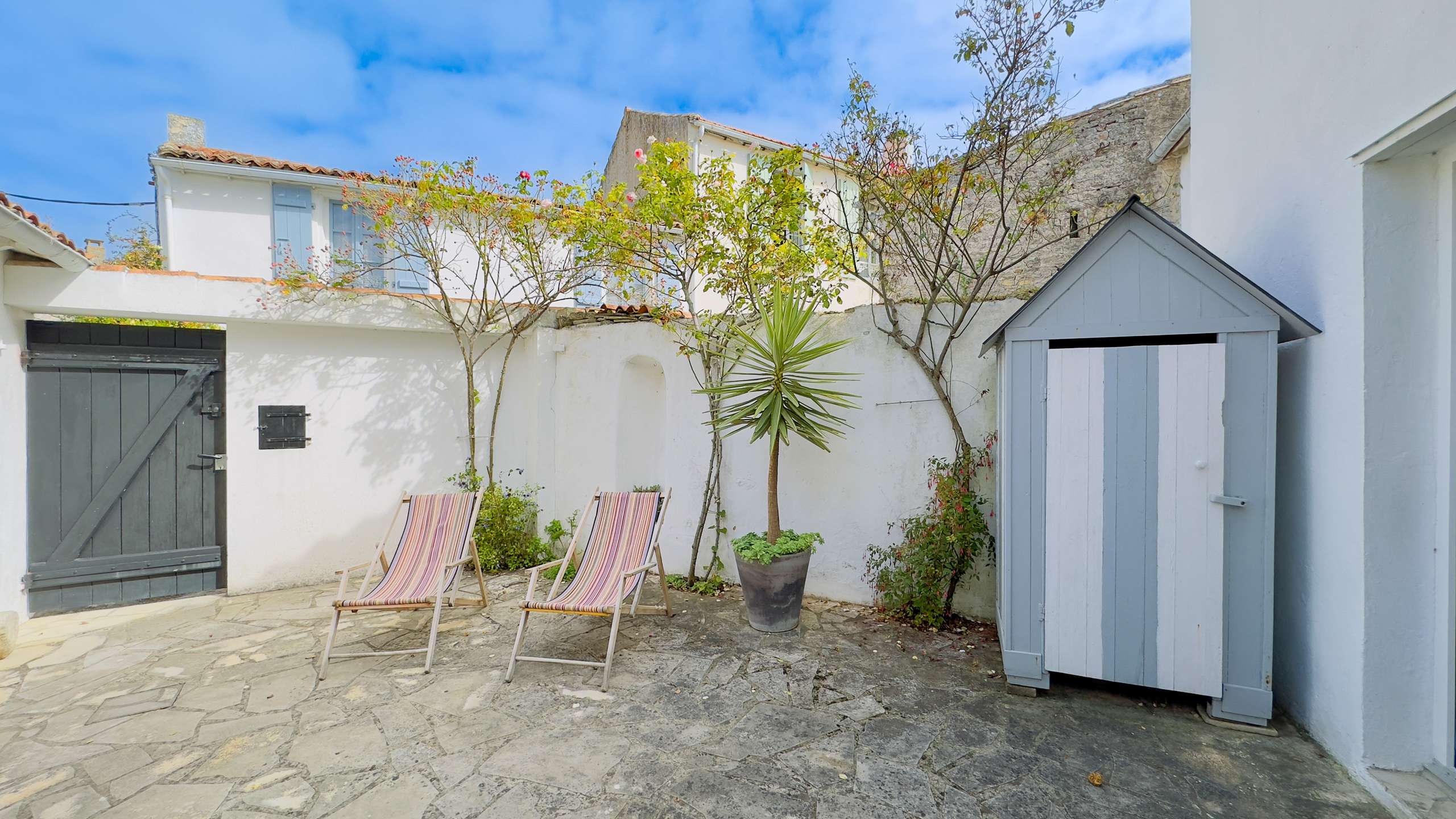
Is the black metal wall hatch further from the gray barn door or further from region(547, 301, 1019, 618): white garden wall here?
region(547, 301, 1019, 618): white garden wall

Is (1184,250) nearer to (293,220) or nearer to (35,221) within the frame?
(35,221)

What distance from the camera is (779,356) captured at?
14.5 ft

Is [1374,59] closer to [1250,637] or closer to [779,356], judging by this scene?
[1250,637]

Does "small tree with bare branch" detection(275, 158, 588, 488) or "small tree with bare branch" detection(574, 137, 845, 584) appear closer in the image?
"small tree with bare branch" detection(574, 137, 845, 584)

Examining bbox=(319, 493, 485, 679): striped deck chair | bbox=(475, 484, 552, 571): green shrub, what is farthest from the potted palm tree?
bbox=(475, 484, 552, 571): green shrub

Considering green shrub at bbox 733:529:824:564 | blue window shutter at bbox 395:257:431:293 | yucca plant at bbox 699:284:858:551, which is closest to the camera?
green shrub at bbox 733:529:824:564

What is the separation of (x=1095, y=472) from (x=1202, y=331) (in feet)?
2.86

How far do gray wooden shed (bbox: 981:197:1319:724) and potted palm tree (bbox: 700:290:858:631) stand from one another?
1.49m

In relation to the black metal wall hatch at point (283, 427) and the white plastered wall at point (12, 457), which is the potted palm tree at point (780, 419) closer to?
the black metal wall hatch at point (283, 427)

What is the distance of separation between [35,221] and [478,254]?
2.98 metres

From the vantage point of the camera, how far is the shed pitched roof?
9.14ft

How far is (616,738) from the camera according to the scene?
291cm

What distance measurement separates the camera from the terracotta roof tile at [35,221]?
3693mm

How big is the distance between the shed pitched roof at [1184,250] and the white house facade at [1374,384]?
0.13m
